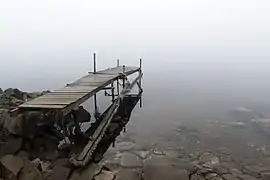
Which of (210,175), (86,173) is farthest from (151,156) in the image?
(86,173)

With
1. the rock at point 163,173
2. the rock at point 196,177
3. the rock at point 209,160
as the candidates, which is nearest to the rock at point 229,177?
the rock at point 196,177

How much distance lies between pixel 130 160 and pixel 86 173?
3.39 metres

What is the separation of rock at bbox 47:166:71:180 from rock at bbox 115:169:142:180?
1483 mm

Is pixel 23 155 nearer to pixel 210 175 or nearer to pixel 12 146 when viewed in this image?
pixel 12 146

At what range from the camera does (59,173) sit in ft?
28.0

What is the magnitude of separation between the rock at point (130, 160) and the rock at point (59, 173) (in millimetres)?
2981

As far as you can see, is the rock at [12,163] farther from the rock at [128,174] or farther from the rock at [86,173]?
the rock at [128,174]

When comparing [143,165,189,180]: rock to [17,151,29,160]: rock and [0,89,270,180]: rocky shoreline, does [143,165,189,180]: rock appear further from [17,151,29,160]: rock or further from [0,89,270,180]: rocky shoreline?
[17,151,29,160]: rock

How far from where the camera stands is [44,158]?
8594 millimetres

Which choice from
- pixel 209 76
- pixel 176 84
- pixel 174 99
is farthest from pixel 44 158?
pixel 209 76

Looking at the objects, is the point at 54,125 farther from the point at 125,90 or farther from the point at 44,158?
the point at 125,90

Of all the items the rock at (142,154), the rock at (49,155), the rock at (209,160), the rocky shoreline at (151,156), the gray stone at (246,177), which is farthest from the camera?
the rock at (142,154)

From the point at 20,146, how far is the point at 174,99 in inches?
780

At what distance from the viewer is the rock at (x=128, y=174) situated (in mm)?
9641
